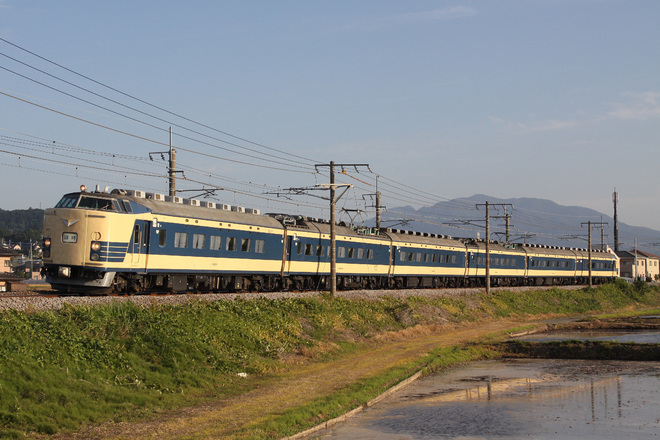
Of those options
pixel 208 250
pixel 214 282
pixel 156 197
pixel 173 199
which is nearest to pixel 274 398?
pixel 156 197

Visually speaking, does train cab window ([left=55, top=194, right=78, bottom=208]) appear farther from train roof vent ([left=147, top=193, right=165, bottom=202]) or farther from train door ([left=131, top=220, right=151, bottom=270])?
train roof vent ([left=147, top=193, right=165, bottom=202])

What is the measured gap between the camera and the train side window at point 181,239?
115ft

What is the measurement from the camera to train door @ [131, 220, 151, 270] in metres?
31.8

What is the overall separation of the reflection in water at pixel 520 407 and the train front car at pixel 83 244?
1353cm

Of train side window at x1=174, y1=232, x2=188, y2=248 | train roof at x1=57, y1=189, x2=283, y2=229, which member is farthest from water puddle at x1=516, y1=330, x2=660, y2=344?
train side window at x1=174, y1=232, x2=188, y2=248

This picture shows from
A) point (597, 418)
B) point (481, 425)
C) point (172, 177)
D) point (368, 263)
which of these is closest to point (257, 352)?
point (481, 425)

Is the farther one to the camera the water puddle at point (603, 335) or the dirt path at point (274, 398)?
the water puddle at point (603, 335)

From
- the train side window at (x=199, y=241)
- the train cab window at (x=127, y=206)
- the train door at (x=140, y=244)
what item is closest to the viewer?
the train cab window at (x=127, y=206)

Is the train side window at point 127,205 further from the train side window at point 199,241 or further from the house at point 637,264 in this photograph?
the house at point 637,264

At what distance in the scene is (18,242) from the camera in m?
176

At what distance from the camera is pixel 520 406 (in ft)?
78.4

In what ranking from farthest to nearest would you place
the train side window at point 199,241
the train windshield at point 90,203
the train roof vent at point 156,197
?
the train side window at point 199,241 → the train roof vent at point 156,197 → the train windshield at point 90,203

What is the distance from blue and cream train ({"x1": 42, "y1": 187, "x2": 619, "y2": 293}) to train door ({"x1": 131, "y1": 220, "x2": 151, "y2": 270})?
0.15ft

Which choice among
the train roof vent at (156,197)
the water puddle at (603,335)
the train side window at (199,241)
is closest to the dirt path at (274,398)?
the train side window at (199,241)
